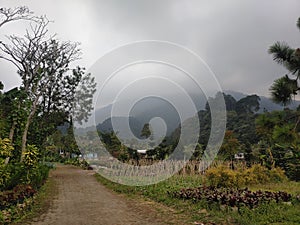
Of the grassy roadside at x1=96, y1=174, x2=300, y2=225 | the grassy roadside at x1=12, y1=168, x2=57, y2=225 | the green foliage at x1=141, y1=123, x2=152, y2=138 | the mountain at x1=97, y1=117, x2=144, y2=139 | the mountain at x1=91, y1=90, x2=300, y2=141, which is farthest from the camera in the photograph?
the green foliage at x1=141, y1=123, x2=152, y2=138

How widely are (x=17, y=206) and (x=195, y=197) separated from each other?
3.94 m

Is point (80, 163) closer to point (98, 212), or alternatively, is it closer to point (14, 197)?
point (14, 197)

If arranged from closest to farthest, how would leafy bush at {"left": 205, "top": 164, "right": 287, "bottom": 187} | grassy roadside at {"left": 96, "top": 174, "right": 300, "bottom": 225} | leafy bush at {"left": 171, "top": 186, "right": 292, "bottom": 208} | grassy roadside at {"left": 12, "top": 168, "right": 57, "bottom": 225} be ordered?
grassy roadside at {"left": 96, "top": 174, "right": 300, "bottom": 225}
leafy bush at {"left": 171, "top": 186, "right": 292, "bottom": 208}
grassy roadside at {"left": 12, "top": 168, "right": 57, "bottom": 225}
leafy bush at {"left": 205, "top": 164, "right": 287, "bottom": 187}

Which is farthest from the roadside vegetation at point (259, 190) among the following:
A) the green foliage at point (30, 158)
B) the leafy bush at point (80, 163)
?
the leafy bush at point (80, 163)

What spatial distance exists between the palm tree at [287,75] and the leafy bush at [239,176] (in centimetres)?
472

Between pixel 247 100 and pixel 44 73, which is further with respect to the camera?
pixel 247 100

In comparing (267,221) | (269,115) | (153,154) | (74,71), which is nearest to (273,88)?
(269,115)

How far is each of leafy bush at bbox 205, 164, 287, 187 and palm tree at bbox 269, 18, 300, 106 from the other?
186 inches

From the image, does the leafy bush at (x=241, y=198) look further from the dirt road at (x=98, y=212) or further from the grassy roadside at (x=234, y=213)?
the dirt road at (x=98, y=212)

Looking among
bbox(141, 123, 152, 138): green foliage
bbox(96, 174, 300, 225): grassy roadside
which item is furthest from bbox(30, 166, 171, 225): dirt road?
bbox(141, 123, 152, 138): green foliage

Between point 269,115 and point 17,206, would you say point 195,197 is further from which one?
point 17,206

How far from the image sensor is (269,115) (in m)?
5.36

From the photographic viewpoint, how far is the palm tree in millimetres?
5242

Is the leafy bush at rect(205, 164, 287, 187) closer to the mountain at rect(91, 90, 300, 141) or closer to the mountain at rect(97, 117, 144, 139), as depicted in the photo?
the mountain at rect(91, 90, 300, 141)
